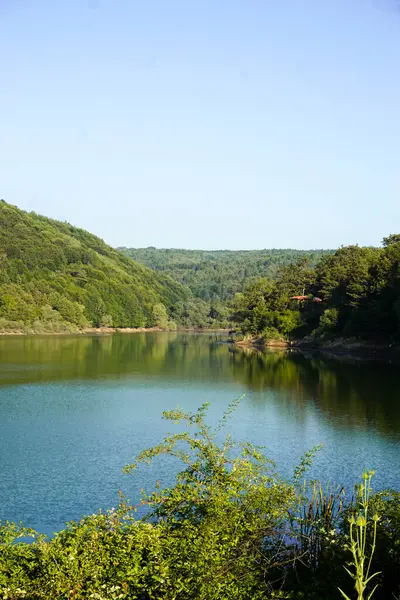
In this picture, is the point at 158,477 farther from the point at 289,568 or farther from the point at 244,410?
the point at 244,410

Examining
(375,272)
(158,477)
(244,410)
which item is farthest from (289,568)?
(375,272)

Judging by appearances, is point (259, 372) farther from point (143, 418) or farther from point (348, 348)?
point (143, 418)

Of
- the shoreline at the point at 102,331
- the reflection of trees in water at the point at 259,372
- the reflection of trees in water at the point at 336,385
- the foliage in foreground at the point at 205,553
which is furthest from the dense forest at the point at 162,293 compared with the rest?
the foliage in foreground at the point at 205,553

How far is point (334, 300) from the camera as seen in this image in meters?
82.3

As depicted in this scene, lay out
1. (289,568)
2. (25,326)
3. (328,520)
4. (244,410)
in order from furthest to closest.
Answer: (25,326)
(244,410)
(328,520)
(289,568)

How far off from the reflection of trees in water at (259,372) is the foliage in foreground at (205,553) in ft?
62.3

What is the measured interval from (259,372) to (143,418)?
2605cm

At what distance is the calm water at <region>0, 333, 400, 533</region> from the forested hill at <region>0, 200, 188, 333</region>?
55.2 m

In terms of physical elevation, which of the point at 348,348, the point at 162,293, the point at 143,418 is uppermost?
the point at 162,293

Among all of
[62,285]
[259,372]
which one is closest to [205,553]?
[259,372]

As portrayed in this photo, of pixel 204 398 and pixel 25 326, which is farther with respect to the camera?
pixel 25 326

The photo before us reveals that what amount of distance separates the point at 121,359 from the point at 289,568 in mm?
59605

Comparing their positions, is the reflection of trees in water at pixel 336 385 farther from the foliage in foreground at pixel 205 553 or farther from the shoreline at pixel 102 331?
the shoreline at pixel 102 331

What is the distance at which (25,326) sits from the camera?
4658 inches
